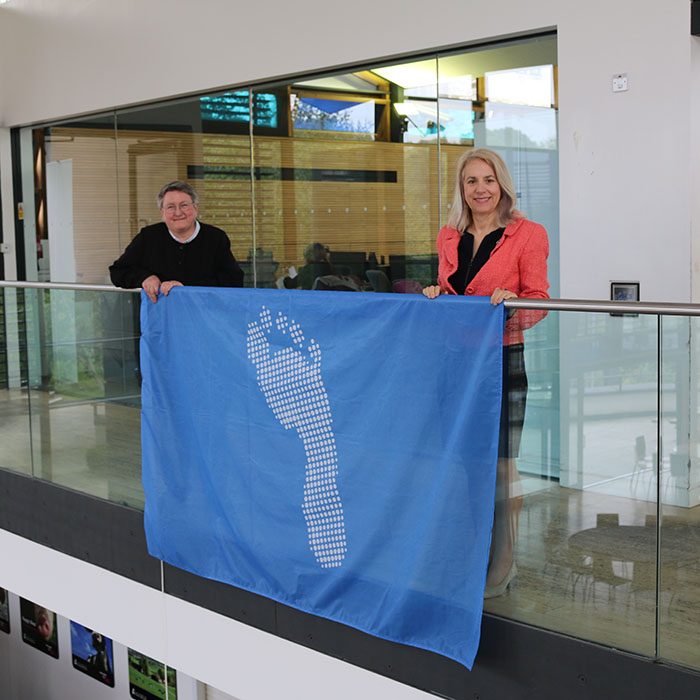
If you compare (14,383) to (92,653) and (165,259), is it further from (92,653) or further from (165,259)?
(92,653)

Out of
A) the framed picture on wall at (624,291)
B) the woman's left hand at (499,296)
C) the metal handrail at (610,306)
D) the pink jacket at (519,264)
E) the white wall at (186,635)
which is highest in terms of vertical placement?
the pink jacket at (519,264)

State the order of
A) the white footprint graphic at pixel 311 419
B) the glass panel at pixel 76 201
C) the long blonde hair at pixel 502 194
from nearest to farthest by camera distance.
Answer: the long blonde hair at pixel 502 194, the white footprint graphic at pixel 311 419, the glass panel at pixel 76 201

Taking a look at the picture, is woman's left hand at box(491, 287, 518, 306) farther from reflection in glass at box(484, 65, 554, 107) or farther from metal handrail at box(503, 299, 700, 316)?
reflection in glass at box(484, 65, 554, 107)

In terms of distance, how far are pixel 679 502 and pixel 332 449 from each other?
150 cm

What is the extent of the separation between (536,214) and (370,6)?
1954mm

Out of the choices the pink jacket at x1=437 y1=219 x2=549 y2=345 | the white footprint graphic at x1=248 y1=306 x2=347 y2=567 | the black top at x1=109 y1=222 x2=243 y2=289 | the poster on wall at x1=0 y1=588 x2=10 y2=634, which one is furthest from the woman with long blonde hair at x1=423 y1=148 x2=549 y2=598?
the poster on wall at x1=0 y1=588 x2=10 y2=634

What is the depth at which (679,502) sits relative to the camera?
3.18 metres

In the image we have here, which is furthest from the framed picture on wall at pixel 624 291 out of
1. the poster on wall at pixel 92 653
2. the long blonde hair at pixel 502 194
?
the poster on wall at pixel 92 653

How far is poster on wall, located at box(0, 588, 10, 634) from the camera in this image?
16297mm

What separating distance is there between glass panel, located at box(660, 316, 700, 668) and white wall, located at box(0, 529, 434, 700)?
115 cm

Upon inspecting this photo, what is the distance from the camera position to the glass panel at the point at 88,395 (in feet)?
18.3

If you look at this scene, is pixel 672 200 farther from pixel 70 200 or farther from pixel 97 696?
pixel 97 696

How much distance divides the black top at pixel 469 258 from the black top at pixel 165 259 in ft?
5.34

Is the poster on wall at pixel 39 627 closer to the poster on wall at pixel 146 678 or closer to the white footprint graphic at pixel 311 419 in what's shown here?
the poster on wall at pixel 146 678
